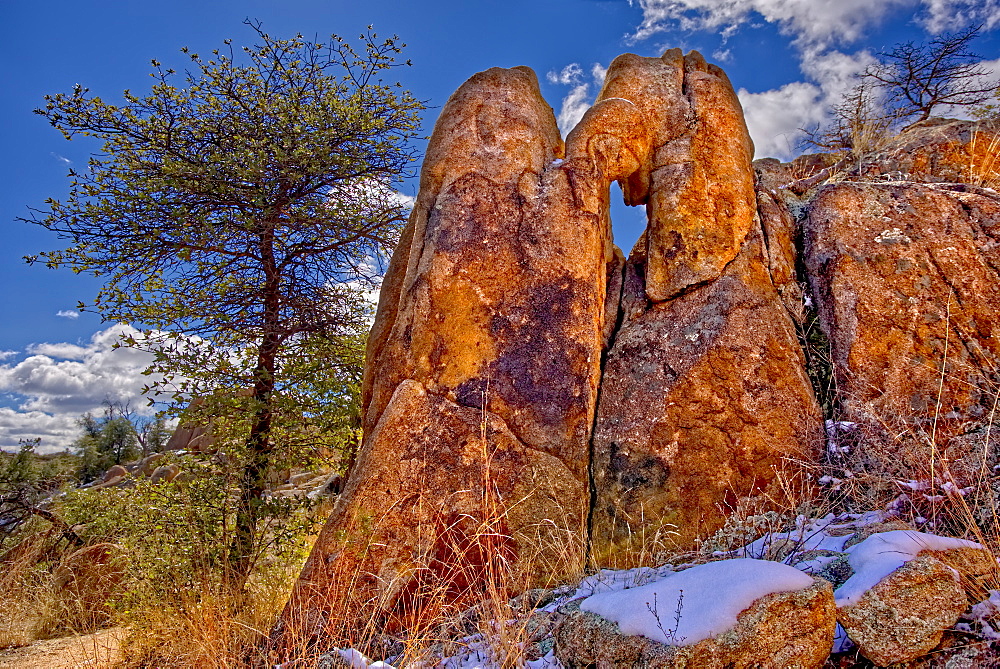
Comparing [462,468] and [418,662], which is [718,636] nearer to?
[418,662]

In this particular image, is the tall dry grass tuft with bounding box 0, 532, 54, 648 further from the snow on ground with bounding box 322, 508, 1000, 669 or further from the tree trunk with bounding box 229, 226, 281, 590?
the snow on ground with bounding box 322, 508, 1000, 669

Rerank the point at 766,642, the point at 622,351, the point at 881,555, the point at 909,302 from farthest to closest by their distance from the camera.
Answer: the point at 622,351
the point at 909,302
the point at 881,555
the point at 766,642

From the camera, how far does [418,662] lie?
9.60 feet

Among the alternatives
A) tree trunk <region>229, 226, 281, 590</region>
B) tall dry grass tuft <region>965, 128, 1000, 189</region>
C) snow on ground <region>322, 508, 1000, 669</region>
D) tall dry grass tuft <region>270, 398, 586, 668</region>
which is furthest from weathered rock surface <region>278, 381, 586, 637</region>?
tall dry grass tuft <region>965, 128, 1000, 189</region>

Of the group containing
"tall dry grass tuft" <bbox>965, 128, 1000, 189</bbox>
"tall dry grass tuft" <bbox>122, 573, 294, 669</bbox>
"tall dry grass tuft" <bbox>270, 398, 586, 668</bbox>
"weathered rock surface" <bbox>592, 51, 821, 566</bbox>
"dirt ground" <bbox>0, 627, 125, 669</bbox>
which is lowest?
"dirt ground" <bbox>0, 627, 125, 669</bbox>

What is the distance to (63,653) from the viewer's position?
5.54 metres

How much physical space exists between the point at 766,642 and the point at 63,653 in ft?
20.4

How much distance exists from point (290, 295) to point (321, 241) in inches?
27.6

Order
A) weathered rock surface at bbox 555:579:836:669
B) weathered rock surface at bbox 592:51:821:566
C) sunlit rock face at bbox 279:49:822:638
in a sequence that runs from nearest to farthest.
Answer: weathered rock surface at bbox 555:579:836:669
sunlit rock face at bbox 279:49:822:638
weathered rock surface at bbox 592:51:821:566

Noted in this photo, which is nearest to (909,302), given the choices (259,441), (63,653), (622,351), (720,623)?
(622,351)

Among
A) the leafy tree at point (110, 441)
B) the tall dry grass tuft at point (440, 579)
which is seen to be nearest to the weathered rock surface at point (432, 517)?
the tall dry grass tuft at point (440, 579)

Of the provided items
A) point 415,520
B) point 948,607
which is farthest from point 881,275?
point 415,520

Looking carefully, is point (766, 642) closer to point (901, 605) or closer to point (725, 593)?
point (725, 593)

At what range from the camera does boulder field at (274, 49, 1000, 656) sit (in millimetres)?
3855
